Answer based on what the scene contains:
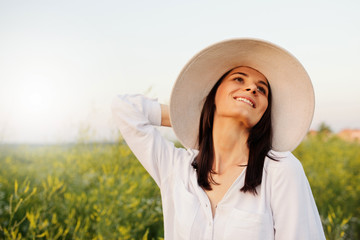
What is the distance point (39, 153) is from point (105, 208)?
2.92 m

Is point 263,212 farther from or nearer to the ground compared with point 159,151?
nearer to the ground

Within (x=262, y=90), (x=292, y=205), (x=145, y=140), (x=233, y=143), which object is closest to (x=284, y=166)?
(x=292, y=205)

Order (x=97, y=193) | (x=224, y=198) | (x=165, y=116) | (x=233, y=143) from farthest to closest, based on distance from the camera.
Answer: (x=97, y=193) < (x=165, y=116) < (x=233, y=143) < (x=224, y=198)

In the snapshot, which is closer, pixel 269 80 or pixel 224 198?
pixel 224 198

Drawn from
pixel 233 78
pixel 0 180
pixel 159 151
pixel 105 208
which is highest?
pixel 233 78

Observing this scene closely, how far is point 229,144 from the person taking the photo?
1755 mm

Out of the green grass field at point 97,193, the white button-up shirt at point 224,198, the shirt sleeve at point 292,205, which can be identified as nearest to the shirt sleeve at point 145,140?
the white button-up shirt at point 224,198

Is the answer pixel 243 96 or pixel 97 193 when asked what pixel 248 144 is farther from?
pixel 97 193

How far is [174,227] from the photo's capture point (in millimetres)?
1749

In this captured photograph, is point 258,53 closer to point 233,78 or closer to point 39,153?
point 233,78

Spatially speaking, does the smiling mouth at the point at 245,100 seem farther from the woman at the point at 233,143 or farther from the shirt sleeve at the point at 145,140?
the shirt sleeve at the point at 145,140

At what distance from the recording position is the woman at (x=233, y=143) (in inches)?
60.2

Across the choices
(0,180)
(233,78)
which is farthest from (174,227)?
(0,180)

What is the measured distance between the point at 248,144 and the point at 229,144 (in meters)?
0.09
